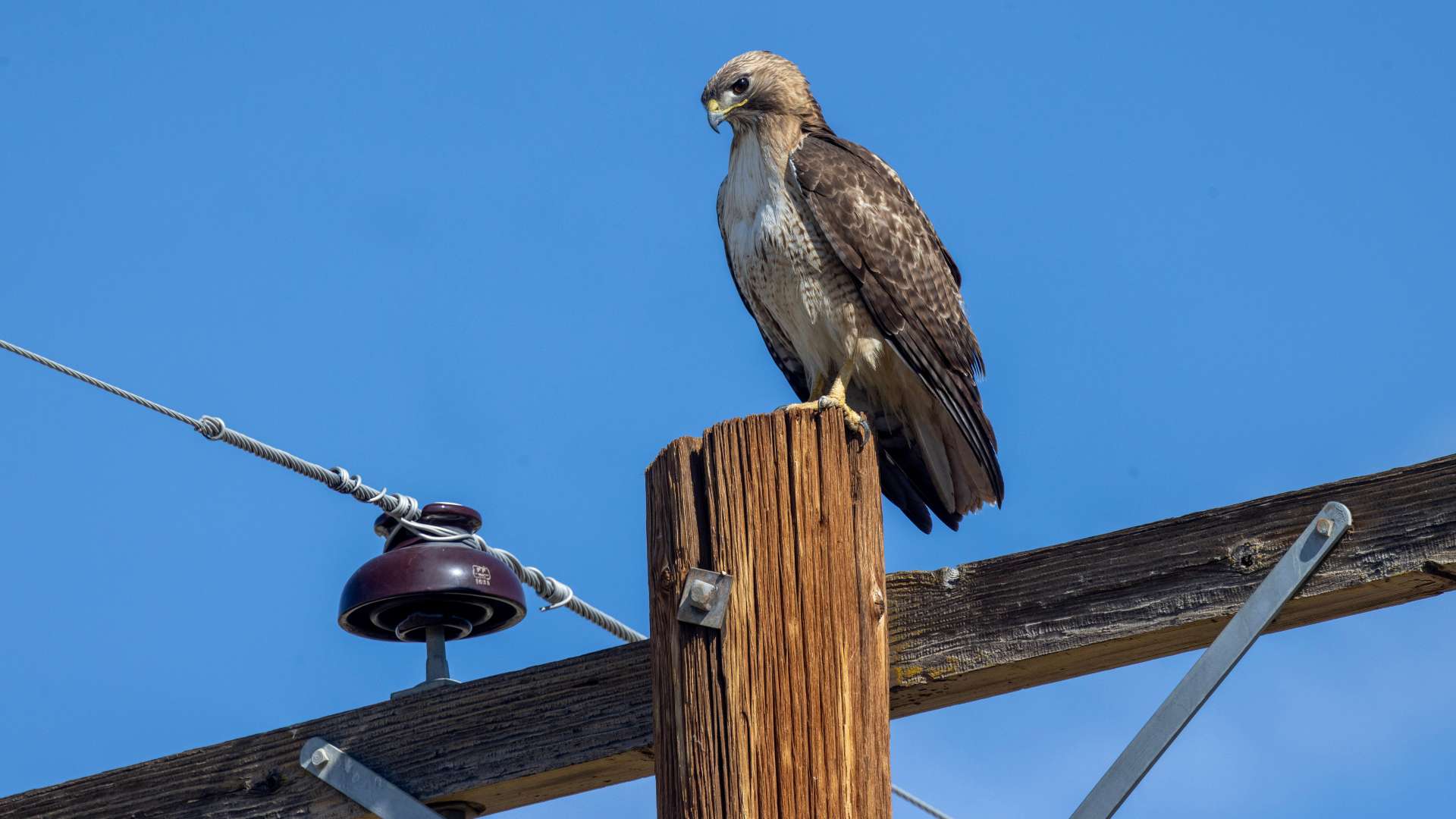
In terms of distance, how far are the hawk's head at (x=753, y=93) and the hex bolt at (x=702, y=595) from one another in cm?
322

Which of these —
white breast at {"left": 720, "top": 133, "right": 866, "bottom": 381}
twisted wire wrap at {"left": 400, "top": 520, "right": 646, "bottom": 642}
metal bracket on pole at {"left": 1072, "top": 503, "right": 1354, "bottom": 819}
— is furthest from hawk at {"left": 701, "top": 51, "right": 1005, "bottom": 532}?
metal bracket on pole at {"left": 1072, "top": 503, "right": 1354, "bottom": 819}

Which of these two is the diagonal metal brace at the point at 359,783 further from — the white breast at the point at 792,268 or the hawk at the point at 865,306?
the white breast at the point at 792,268

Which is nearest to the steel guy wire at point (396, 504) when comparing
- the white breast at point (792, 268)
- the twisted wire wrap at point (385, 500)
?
the twisted wire wrap at point (385, 500)

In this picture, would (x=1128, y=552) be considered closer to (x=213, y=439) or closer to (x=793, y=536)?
(x=793, y=536)

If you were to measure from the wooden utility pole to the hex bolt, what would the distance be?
3cm

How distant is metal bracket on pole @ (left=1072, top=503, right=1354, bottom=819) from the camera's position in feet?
7.47

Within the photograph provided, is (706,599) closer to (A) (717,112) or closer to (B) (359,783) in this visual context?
(B) (359,783)

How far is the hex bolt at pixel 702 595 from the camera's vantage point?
2408 mm

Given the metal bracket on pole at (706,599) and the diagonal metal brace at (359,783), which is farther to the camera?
the diagonal metal brace at (359,783)

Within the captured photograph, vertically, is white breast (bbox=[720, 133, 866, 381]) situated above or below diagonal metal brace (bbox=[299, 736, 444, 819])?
above

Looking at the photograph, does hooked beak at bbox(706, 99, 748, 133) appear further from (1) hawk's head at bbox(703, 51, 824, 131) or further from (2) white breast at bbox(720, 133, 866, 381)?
(2) white breast at bbox(720, 133, 866, 381)

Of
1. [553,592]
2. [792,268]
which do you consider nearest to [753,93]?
[792,268]

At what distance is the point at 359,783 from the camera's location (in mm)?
2938

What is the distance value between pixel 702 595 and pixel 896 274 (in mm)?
2815
